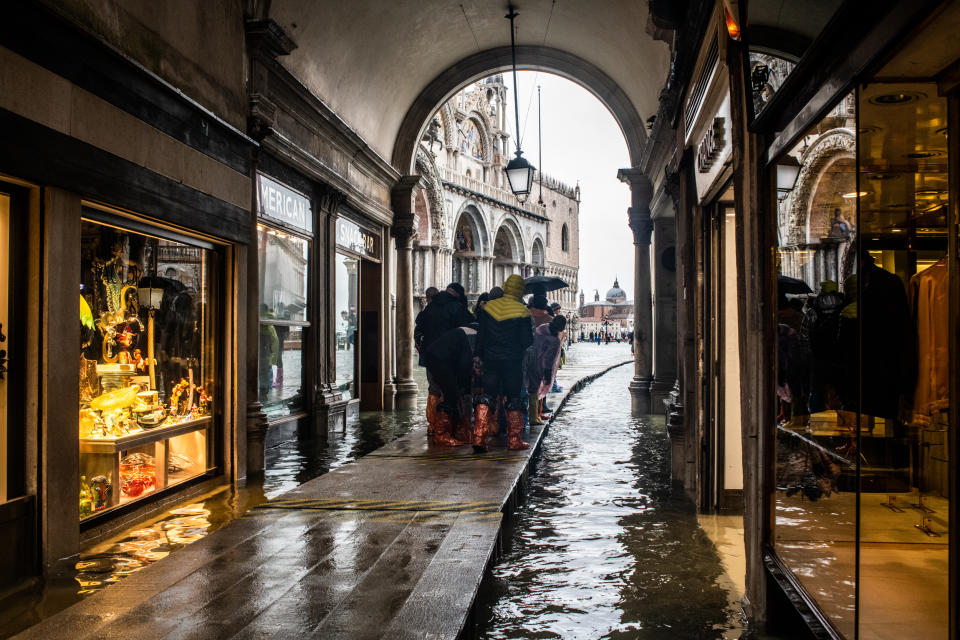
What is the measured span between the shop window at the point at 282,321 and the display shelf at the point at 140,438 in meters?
1.51

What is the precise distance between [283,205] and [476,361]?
2890mm

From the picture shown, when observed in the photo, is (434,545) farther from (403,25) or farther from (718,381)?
(403,25)

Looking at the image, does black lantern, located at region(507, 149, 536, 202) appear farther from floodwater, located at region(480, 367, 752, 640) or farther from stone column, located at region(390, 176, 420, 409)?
floodwater, located at region(480, 367, 752, 640)

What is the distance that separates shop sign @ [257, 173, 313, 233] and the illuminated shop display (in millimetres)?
1520

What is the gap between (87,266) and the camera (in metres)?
5.63

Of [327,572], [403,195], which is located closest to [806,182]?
[327,572]

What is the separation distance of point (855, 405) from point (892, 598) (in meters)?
0.82

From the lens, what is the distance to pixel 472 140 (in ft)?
161

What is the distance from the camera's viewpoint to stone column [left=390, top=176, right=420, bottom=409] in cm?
1468

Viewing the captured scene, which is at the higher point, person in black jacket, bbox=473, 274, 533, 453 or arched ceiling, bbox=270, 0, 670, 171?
arched ceiling, bbox=270, 0, 670, 171

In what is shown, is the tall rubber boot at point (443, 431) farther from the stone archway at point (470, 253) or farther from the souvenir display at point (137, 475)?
the stone archway at point (470, 253)

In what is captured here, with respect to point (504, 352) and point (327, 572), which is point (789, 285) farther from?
point (504, 352)

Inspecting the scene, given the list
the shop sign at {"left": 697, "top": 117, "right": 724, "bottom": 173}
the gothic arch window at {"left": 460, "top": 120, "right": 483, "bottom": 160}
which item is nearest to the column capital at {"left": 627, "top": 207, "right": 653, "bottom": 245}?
the shop sign at {"left": 697, "top": 117, "right": 724, "bottom": 173}

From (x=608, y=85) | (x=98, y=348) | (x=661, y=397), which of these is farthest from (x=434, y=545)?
(x=608, y=85)
